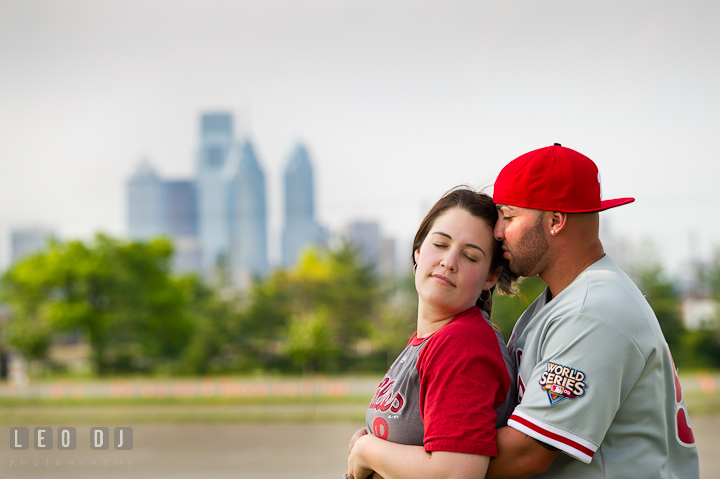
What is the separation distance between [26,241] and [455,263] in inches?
1719

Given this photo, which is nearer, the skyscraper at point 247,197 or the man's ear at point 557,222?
the man's ear at point 557,222

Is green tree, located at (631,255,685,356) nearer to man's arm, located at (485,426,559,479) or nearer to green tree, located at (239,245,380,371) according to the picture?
green tree, located at (239,245,380,371)

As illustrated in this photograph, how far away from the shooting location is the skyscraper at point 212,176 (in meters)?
106

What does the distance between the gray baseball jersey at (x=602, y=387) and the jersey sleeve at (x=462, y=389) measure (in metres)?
0.10

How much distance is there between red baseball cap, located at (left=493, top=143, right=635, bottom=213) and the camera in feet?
5.85

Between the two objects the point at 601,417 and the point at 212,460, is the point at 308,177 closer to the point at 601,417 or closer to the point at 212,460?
the point at 212,460

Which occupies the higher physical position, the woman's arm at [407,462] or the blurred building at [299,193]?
the blurred building at [299,193]

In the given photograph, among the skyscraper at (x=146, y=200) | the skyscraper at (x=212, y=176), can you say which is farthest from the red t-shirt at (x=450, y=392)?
the skyscraper at (x=212, y=176)

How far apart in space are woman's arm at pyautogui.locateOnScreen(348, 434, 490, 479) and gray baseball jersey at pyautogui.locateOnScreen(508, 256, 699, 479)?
0.17m

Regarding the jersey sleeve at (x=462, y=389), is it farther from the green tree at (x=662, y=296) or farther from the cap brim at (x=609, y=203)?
the green tree at (x=662, y=296)

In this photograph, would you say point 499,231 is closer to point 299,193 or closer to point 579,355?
point 579,355

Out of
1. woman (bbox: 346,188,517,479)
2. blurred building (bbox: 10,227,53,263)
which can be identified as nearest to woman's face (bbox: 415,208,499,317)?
woman (bbox: 346,188,517,479)

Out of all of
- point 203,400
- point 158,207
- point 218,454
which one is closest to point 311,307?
point 203,400

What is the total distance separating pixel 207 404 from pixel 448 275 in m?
18.9
